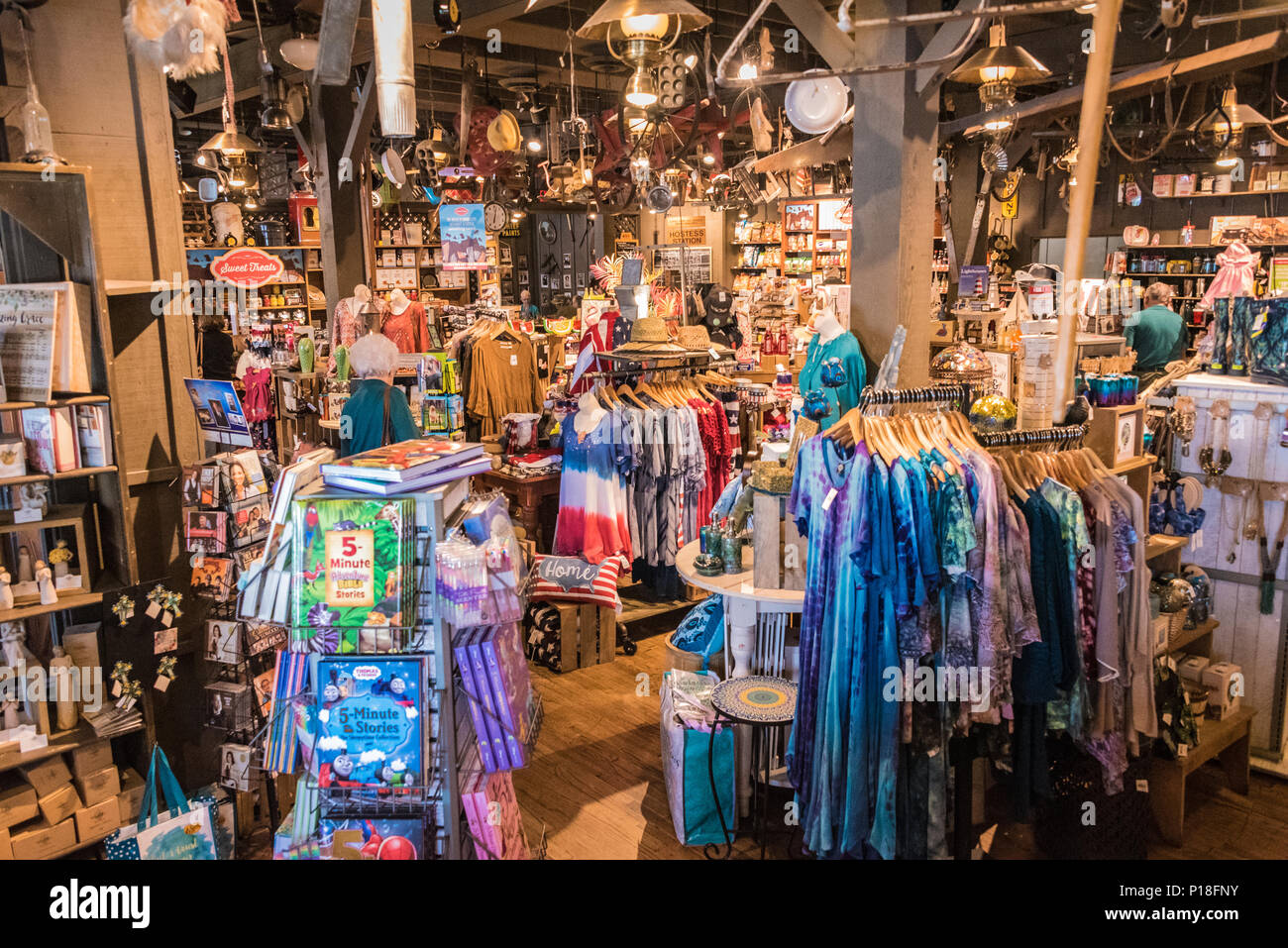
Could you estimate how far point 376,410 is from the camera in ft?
15.3

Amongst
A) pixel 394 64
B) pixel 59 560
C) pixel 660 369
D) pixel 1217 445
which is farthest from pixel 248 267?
pixel 1217 445

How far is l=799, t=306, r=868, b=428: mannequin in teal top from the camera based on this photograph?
5035 millimetres

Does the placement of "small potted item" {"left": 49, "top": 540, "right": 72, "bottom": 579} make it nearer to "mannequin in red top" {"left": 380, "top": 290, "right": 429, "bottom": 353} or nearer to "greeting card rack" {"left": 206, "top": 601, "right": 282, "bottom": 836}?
"greeting card rack" {"left": 206, "top": 601, "right": 282, "bottom": 836}

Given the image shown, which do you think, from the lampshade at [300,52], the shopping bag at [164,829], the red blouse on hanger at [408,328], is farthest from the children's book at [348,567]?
the red blouse on hanger at [408,328]

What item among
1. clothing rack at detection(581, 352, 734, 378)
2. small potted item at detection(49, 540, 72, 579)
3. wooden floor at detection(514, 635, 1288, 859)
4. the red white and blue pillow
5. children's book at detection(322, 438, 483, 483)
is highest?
clothing rack at detection(581, 352, 734, 378)

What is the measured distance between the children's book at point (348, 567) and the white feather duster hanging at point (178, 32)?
1.70 metres

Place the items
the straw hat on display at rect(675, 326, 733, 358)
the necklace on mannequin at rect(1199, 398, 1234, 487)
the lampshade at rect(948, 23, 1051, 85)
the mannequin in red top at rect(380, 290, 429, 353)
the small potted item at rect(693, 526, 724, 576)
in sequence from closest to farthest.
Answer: the small potted item at rect(693, 526, 724, 576)
the necklace on mannequin at rect(1199, 398, 1234, 487)
the lampshade at rect(948, 23, 1051, 85)
the straw hat on display at rect(675, 326, 733, 358)
the mannequin in red top at rect(380, 290, 429, 353)

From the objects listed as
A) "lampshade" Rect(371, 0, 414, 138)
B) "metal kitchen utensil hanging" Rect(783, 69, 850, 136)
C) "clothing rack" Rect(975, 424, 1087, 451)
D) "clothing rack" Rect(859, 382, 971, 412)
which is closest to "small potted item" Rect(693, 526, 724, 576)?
"clothing rack" Rect(859, 382, 971, 412)

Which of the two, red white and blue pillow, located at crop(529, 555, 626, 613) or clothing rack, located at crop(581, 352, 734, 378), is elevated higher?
clothing rack, located at crop(581, 352, 734, 378)

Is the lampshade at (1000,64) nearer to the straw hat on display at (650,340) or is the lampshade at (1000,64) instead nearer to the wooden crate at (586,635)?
the straw hat on display at (650,340)

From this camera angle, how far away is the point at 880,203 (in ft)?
16.3

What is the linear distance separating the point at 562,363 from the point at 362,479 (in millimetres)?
6486

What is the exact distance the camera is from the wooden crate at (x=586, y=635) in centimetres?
529

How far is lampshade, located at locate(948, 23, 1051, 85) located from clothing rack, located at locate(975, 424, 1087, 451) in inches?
79.2
